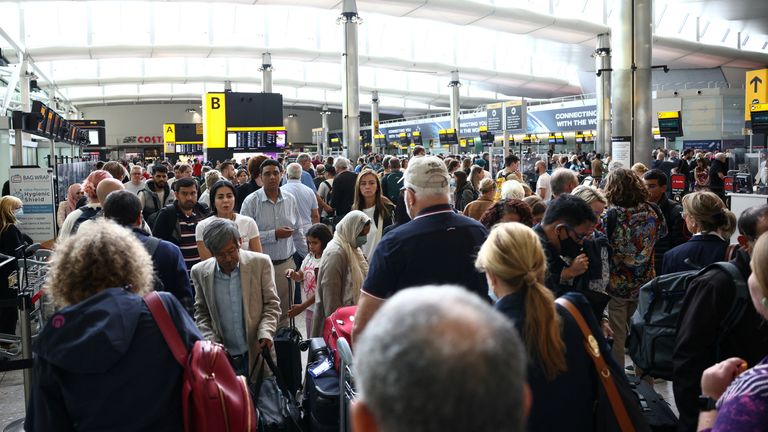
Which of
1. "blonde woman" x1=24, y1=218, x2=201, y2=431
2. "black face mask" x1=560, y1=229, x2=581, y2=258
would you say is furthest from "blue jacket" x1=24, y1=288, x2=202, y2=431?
"black face mask" x1=560, y1=229, x2=581, y2=258

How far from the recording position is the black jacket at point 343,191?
29.0 ft

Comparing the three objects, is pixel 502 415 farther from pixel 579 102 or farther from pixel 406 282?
pixel 579 102

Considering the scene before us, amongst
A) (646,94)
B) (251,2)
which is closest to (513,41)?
(251,2)

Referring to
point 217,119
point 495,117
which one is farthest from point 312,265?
point 495,117

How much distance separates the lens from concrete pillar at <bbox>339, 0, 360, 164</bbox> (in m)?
22.0

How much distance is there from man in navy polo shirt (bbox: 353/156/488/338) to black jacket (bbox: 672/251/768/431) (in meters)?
0.83

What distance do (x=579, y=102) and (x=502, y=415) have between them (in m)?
32.7

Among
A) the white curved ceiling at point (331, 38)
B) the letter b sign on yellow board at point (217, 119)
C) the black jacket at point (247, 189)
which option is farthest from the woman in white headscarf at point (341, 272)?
the white curved ceiling at point (331, 38)

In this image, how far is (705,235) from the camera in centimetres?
411

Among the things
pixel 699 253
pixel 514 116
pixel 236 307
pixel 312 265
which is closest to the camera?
pixel 236 307

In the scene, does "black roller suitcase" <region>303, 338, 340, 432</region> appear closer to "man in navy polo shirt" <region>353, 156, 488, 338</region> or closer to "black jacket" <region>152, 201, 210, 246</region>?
"man in navy polo shirt" <region>353, 156, 488, 338</region>

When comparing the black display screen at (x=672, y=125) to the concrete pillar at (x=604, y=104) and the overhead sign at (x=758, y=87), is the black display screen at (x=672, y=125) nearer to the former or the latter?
the overhead sign at (x=758, y=87)

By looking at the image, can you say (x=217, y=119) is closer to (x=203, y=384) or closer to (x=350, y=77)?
(x=350, y=77)

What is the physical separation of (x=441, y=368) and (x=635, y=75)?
44.1ft
